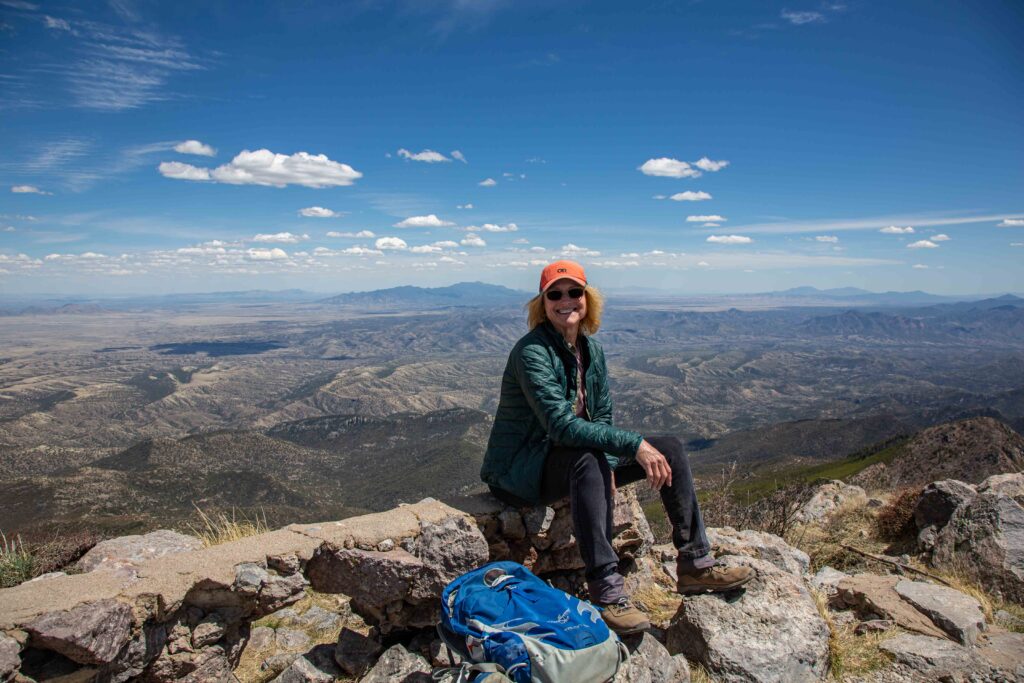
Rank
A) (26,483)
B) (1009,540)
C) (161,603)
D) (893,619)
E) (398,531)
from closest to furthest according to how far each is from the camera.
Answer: (161,603) → (398,531) → (893,619) → (1009,540) → (26,483)

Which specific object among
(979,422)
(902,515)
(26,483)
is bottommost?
(26,483)

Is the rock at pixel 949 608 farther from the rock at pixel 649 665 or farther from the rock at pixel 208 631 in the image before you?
the rock at pixel 208 631

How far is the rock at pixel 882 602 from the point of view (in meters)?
Answer: 5.30

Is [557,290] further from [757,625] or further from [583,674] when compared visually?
[757,625]

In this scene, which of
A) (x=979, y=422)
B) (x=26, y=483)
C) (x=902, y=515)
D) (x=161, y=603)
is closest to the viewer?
(x=161, y=603)

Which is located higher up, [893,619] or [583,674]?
[583,674]

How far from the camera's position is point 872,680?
4.48 meters

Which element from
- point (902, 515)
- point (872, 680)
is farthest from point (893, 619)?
point (902, 515)

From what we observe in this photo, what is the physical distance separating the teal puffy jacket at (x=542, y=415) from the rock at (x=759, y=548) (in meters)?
2.13

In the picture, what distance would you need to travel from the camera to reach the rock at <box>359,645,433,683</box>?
445cm

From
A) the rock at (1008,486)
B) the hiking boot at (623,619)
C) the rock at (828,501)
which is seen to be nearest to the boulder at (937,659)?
the hiking boot at (623,619)

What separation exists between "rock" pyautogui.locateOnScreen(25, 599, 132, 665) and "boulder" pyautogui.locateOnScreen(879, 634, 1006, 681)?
247 inches

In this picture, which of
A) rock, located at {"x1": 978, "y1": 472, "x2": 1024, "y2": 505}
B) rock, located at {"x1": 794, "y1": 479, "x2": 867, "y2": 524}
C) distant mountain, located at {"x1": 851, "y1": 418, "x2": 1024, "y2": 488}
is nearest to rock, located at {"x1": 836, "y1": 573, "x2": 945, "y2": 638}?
rock, located at {"x1": 978, "y1": 472, "x2": 1024, "y2": 505}

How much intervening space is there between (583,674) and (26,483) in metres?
66.1
